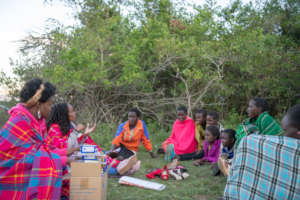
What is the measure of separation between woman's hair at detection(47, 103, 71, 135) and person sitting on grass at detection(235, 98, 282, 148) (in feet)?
7.72

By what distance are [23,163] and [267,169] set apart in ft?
6.90

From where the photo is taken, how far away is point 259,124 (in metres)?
4.20

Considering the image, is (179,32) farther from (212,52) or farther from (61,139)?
(61,139)

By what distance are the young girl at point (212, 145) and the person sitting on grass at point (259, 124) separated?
38.8 inches

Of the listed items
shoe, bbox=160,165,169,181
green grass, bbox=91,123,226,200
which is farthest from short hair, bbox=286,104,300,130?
shoe, bbox=160,165,169,181

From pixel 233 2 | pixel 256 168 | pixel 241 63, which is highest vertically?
pixel 233 2

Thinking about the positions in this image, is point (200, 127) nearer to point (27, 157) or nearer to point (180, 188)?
point (180, 188)

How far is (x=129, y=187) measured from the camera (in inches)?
158

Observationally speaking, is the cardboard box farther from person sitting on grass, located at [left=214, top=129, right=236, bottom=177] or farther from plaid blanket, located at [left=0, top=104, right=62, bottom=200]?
person sitting on grass, located at [left=214, top=129, right=236, bottom=177]

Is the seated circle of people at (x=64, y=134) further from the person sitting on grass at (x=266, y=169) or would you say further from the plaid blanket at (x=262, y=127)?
the plaid blanket at (x=262, y=127)

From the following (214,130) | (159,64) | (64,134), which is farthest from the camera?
(159,64)

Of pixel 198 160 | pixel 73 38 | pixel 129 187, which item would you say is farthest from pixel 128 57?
pixel 129 187

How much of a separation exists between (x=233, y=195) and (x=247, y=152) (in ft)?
1.15

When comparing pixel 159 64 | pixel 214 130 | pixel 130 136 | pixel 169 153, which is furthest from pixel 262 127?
pixel 159 64
